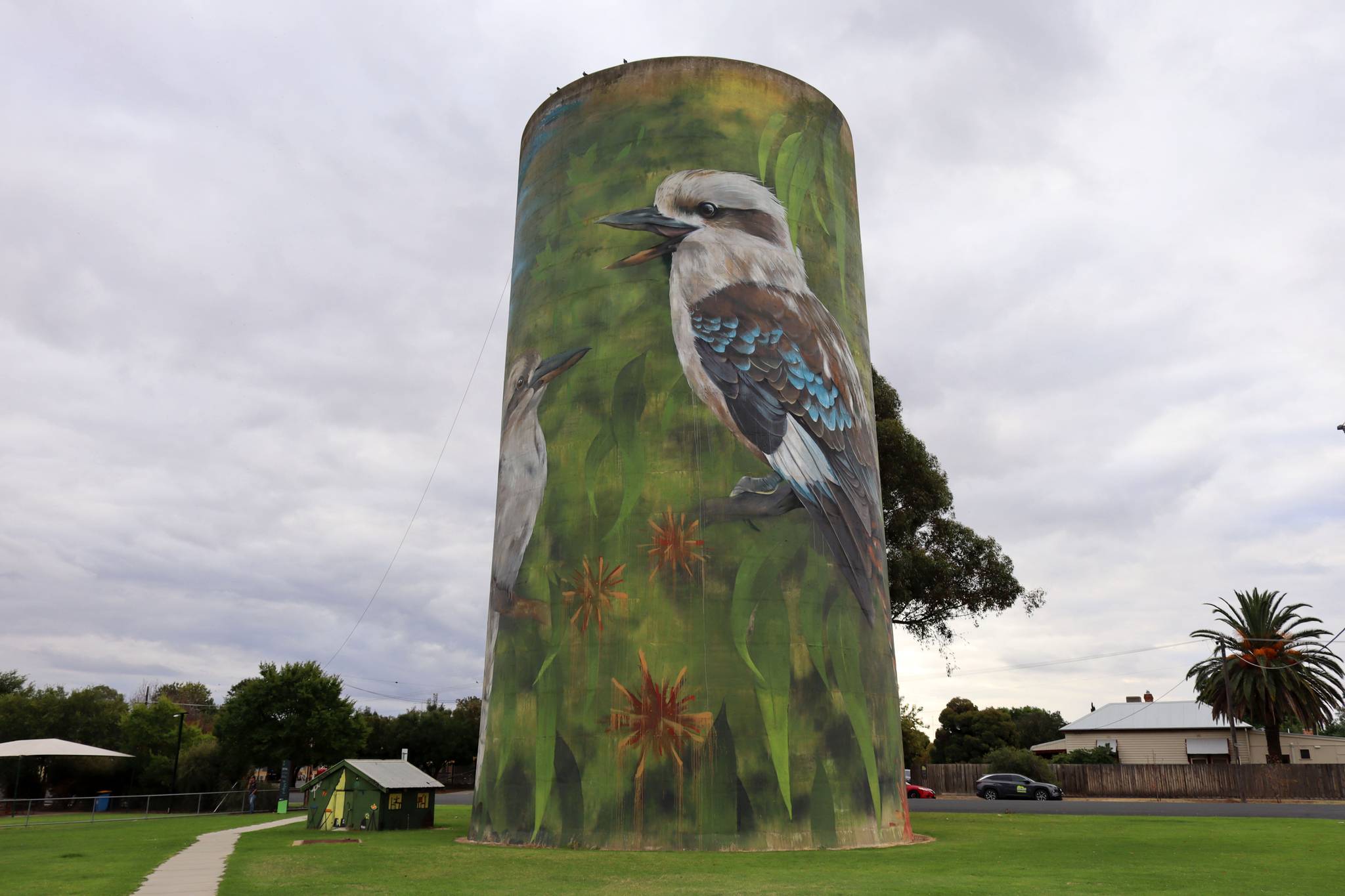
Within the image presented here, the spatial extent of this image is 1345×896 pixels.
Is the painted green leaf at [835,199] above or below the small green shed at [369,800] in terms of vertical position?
above

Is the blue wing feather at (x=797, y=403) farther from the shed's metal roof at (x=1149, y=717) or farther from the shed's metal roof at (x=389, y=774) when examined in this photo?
the shed's metal roof at (x=1149, y=717)

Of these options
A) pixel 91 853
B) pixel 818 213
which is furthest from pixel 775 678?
pixel 91 853

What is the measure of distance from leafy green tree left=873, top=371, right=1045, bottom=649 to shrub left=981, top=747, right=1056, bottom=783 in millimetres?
14412

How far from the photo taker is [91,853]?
2228 cm

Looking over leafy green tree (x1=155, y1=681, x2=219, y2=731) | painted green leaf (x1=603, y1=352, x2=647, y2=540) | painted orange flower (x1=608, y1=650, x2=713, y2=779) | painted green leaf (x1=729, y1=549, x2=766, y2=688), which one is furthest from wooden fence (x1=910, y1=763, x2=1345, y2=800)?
leafy green tree (x1=155, y1=681, x2=219, y2=731)

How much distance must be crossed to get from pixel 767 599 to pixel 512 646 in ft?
22.2

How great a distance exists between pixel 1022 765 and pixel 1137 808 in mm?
15600

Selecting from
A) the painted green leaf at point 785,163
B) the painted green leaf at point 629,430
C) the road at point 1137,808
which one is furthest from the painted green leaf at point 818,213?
the road at point 1137,808

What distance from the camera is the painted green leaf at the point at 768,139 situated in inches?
1024

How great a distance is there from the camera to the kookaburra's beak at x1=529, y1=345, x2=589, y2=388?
2488cm

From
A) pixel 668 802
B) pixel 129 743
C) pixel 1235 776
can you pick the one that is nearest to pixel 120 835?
pixel 668 802

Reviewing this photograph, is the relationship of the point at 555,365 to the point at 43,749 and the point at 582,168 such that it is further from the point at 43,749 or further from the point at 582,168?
the point at 43,749

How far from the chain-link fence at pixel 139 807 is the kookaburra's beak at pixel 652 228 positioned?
3238 cm

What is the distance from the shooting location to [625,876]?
53.4 ft
